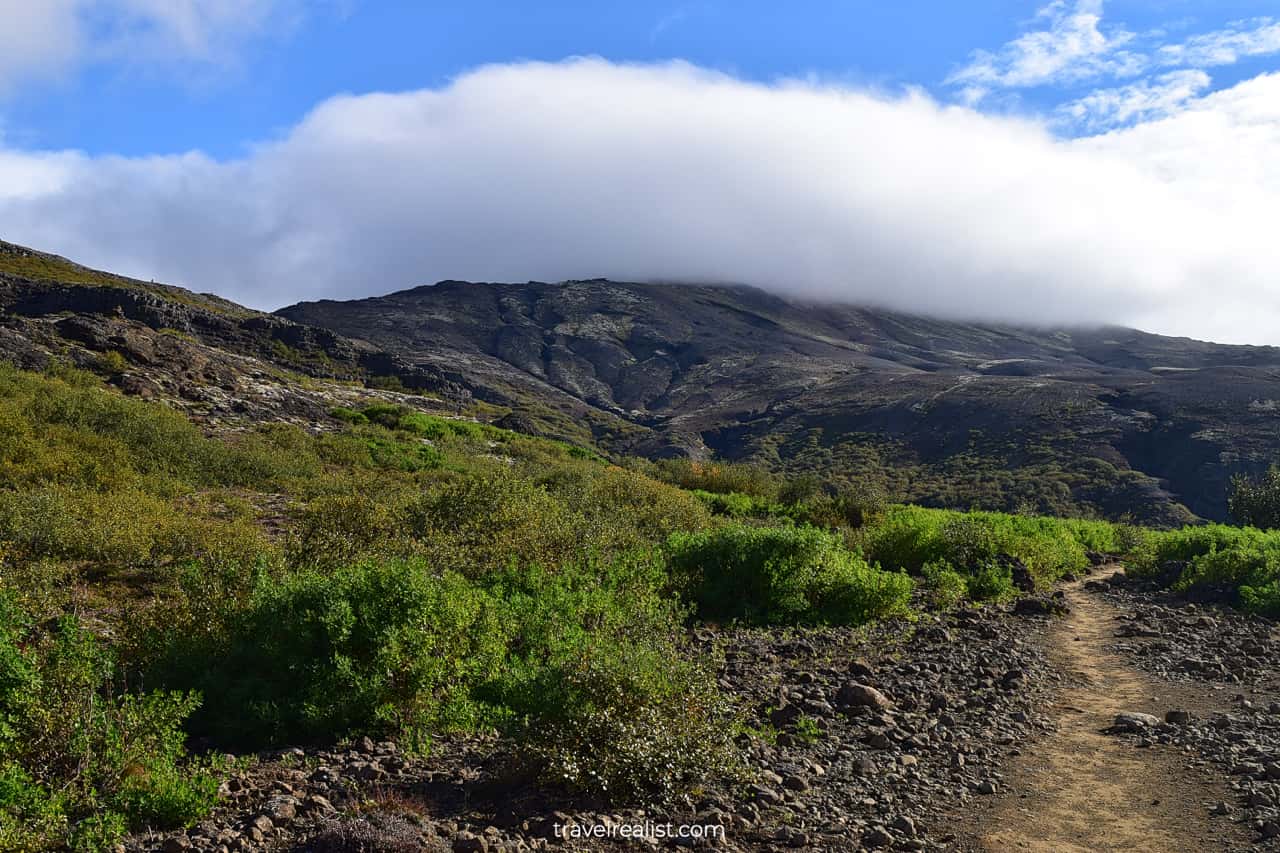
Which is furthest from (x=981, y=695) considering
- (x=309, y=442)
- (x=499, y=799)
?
(x=309, y=442)

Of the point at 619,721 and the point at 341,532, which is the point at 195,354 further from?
the point at 619,721

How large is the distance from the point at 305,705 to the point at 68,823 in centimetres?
171

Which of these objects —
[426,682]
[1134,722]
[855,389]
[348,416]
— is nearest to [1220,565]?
[1134,722]

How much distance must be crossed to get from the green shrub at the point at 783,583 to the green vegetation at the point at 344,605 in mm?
37

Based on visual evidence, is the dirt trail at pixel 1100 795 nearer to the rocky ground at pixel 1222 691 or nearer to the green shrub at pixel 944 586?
the rocky ground at pixel 1222 691

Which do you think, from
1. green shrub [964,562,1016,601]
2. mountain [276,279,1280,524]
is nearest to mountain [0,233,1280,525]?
mountain [276,279,1280,524]

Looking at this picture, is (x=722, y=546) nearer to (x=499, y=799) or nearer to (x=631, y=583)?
(x=631, y=583)

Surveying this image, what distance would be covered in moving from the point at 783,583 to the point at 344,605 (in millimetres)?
7397

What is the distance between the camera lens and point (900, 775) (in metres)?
6.02

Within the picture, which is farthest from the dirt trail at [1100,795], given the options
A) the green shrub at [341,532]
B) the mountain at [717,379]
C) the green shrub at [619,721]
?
the mountain at [717,379]

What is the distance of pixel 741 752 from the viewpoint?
5.95 meters

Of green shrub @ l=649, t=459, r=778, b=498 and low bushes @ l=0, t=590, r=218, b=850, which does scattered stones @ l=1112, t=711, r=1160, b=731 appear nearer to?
low bushes @ l=0, t=590, r=218, b=850

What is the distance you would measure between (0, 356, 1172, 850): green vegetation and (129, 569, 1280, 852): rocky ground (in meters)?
0.32

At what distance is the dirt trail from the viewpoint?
5129 millimetres
